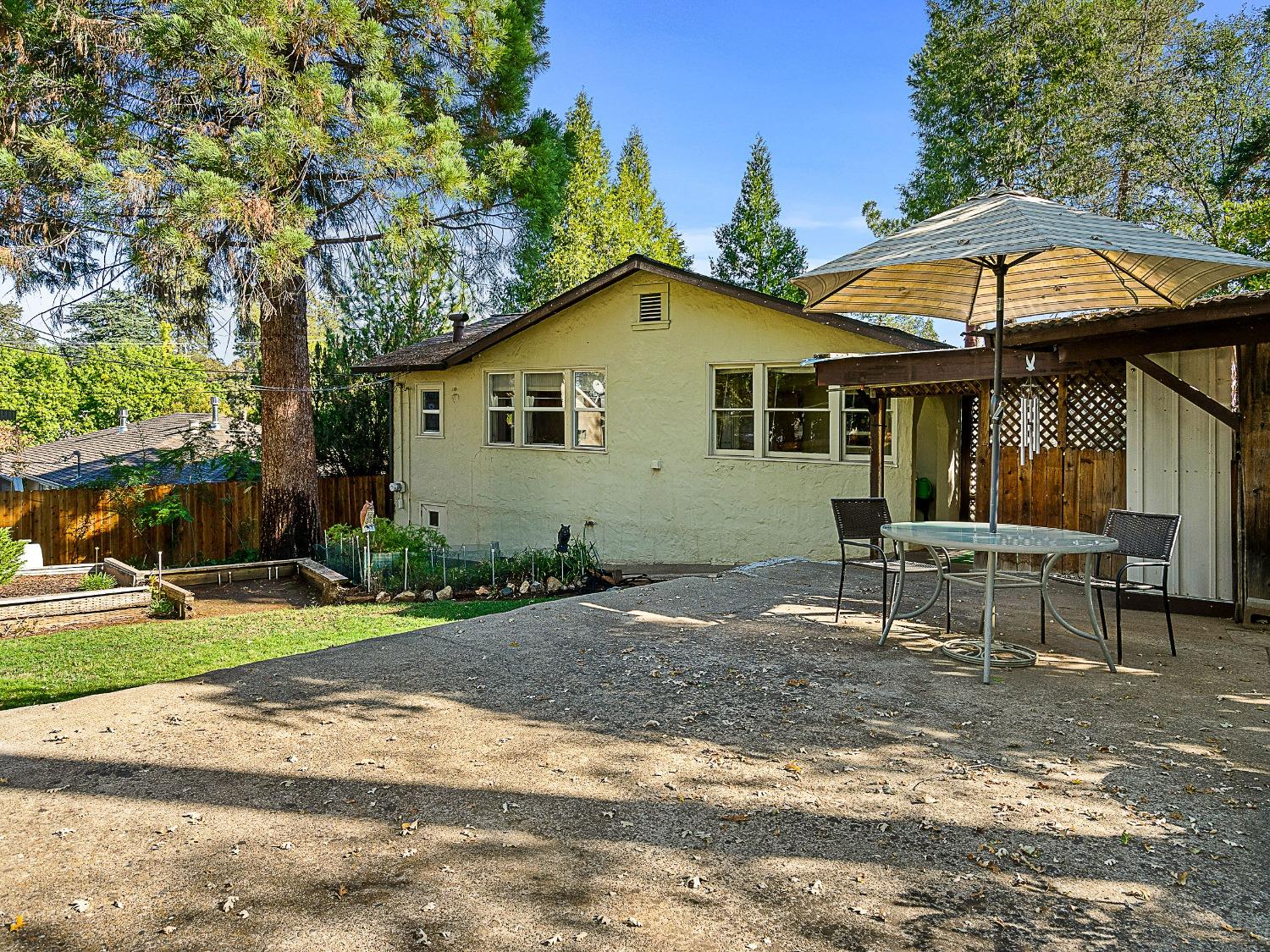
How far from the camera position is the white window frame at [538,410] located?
13.8m

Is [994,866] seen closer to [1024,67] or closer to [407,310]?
[407,310]

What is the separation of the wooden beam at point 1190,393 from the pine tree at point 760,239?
108 ft

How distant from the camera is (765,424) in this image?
467 inches

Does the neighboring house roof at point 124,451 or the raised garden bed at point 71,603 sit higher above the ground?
the neighboring house roof at point 124,451

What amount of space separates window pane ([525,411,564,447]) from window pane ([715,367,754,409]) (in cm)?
308

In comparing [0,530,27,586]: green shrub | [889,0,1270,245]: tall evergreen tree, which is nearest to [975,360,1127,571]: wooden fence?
[0,530,27,586]: green shrub

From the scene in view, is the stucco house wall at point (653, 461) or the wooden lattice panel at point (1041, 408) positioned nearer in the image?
the wooden lattice panel at point (1041, 408)

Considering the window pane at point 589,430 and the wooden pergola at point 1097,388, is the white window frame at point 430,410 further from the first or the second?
the wooden pergola at point 1097,388

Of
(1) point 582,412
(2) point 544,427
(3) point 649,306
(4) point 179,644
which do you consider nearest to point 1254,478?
(3) point 649,306

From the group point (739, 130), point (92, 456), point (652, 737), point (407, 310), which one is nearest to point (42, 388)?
point (92, 456)

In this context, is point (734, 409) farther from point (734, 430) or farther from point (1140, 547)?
point (1140, 547)

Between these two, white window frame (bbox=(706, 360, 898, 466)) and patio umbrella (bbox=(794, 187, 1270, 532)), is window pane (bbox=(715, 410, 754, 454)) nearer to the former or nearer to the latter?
white window frame (bbox=(706, 360, 898, 466))

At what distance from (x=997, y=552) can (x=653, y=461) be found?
795 cm

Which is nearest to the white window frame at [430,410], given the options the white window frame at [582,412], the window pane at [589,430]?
the white window frame at [582,412]
